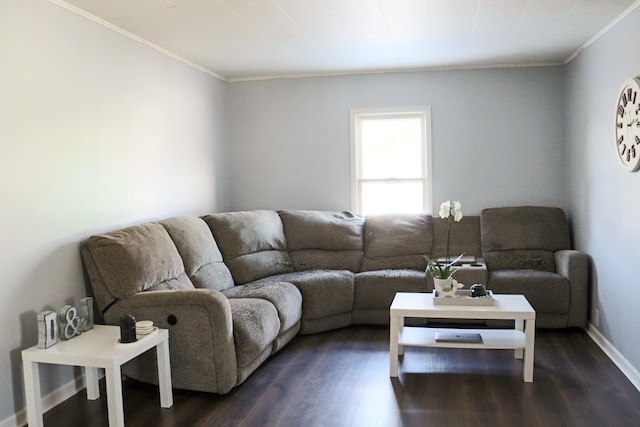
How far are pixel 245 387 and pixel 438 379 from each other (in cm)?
121

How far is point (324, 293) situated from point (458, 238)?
4.80 feet

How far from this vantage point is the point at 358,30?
4070 mm

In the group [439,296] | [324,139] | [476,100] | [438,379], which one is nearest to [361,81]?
[324,139]

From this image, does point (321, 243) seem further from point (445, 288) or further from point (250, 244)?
point (445, 288)

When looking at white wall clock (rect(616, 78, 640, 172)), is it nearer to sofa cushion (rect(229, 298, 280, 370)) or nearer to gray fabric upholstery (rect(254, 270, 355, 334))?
gray fabric upholstery (rect(254, 270, 355, 334))

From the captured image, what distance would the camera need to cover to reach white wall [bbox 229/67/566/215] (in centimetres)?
541

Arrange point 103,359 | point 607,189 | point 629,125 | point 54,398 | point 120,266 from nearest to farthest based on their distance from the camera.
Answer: point 103,359, point 54,398, point 120,266, point 629,125, point 607,189

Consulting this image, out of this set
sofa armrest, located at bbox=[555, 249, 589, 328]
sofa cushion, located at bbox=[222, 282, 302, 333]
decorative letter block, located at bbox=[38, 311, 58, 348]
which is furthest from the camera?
sofa armrest, located at bbox=[555, 249, 589, 328]

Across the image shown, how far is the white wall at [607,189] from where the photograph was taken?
362cm

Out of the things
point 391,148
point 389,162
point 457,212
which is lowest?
point 457,212

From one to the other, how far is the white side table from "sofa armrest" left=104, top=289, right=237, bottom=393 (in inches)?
5.4

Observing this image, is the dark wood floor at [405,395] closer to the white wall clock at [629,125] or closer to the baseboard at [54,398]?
the baseboard at [54,398]

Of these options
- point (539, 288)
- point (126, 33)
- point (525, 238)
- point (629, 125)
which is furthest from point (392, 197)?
point (126, 33)

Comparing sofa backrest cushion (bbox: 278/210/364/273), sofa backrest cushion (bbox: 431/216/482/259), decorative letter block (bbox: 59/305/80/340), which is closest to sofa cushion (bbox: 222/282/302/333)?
sofa backrest cushion (bbox: 278/210/364/273)
